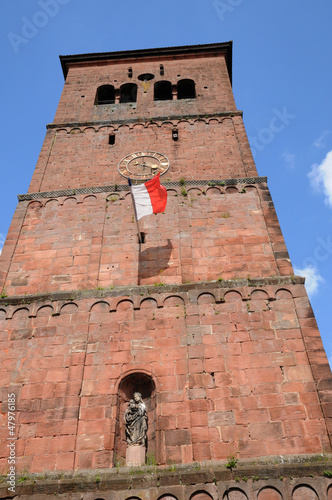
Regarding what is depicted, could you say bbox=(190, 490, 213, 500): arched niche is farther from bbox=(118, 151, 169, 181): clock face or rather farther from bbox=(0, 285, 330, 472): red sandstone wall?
bbox=(118, 151, 169, 181): clock face

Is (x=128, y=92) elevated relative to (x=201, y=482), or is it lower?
elevated

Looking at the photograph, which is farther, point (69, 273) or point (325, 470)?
point (69, 273)

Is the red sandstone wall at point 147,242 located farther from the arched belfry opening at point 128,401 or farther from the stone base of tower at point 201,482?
the stone base of tower at point 201,482

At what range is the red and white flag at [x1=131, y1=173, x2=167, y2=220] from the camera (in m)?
12.2

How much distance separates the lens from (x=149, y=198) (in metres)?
12.4

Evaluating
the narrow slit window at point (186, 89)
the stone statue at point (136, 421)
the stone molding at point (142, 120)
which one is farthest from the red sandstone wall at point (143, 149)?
the stone statue at point (136, 421)

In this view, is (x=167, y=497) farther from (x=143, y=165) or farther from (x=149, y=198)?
(x=143, y=165)

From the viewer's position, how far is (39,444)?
870cm

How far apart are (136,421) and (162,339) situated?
1.78 m

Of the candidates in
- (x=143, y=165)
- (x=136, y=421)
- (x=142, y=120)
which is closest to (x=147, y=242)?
(x=143, y=165)

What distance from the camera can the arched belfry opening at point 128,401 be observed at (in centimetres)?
880

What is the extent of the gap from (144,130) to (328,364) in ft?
36.1

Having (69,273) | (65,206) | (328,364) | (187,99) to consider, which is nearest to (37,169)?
(65,206)

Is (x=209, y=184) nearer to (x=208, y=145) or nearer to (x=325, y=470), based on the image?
(x=208, y=145)
